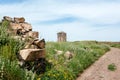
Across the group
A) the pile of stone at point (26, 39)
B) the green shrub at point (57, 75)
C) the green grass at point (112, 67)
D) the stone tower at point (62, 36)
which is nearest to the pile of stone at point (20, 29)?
the pile of stone at point (26, 39)

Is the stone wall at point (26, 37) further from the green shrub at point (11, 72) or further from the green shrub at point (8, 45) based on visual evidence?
the green shrub at point (11, 72)

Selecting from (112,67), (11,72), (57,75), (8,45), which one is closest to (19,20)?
(8,45)

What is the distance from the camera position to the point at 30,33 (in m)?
14.9

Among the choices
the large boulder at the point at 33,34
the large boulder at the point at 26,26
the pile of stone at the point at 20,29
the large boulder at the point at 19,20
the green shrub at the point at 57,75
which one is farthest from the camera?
the large boulder at the point at 19,20

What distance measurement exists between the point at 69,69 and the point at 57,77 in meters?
1.70

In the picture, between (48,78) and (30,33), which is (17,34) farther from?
(48,78)

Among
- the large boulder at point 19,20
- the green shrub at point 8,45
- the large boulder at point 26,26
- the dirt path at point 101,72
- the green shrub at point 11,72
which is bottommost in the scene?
the dirt path at point 101,72

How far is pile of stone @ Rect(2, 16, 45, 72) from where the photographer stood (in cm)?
1283

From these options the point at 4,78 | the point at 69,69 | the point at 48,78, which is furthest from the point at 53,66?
the point at 4,78

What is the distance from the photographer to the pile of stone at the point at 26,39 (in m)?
12.8

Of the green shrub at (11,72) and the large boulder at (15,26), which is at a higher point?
the large boulder at (15,26)

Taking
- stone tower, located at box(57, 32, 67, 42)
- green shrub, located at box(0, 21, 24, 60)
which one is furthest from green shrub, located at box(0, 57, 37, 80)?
stone tower, located at box(57, 32, 67, 42)

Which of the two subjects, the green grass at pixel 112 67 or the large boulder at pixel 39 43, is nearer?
the large boulder at pixel 39 43

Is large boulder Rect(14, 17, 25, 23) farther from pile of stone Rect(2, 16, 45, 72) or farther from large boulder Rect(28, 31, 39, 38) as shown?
large boulder Rect(28, 31, 39, 38)
